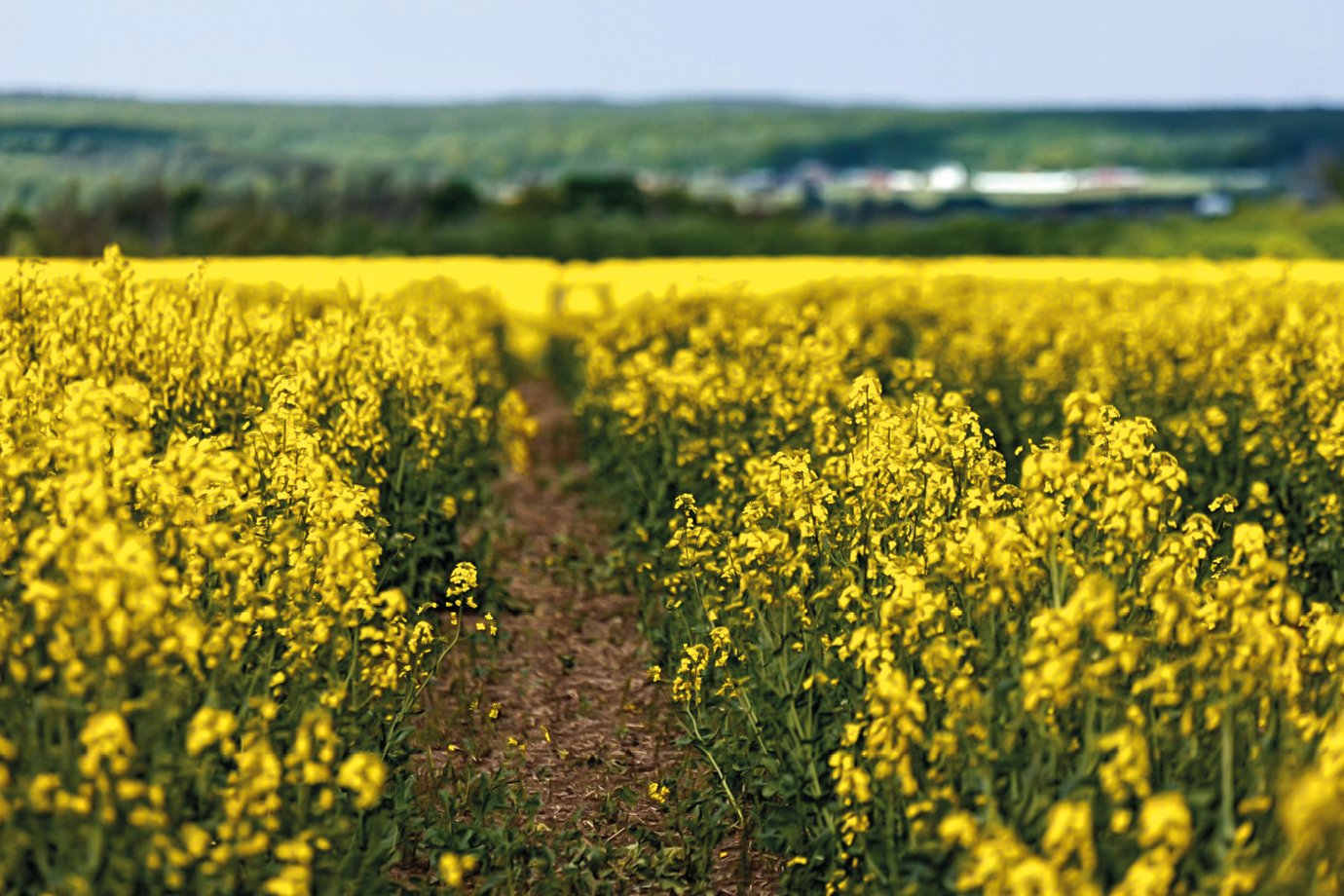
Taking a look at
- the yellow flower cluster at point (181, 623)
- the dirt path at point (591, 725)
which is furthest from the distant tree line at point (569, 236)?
the yellow flower cluster at point (181, 623)

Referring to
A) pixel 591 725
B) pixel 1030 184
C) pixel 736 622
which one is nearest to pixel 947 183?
pixel 1030 184

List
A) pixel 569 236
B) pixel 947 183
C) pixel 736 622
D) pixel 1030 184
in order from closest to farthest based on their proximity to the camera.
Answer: pixel 736 622, pixel 569 236, pixel 947 183, pixel 1030 184

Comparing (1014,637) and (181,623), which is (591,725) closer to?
(1014,637)

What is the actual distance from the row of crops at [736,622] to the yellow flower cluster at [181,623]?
3cm

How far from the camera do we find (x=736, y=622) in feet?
23.4

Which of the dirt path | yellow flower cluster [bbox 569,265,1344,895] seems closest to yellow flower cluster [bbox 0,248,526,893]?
A: the dirt path

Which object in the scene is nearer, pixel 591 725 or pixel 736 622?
pixel 736 622

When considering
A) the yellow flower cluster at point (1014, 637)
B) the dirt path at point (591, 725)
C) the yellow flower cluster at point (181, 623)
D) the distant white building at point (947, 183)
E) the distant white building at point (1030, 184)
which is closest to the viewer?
the yellow flower cluster at point (181, 623)

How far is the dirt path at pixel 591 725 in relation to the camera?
7145 millimetres

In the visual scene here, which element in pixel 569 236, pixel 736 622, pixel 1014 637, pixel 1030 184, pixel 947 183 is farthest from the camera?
pixel 1030 184

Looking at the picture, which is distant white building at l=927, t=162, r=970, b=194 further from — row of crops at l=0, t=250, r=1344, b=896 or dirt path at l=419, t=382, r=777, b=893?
row of crops at l=0, t=250, r=1344, b=896

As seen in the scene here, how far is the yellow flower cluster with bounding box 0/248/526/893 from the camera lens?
453 centimetres

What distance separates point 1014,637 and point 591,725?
13.1ft

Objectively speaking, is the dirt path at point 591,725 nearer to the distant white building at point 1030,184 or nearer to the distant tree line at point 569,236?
the distant tree line at point 569,236
